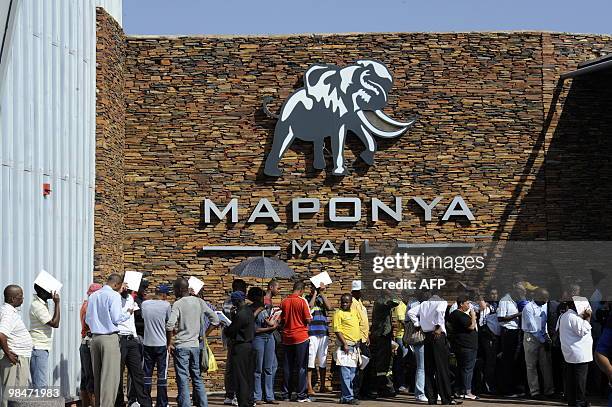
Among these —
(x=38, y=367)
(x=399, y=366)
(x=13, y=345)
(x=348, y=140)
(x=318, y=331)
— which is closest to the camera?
(x=13, y=345)

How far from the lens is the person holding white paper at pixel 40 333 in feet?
47.4

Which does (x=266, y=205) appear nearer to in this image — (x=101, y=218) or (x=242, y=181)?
(x=242, y=181)

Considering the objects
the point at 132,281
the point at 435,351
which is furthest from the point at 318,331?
the point at 132,281

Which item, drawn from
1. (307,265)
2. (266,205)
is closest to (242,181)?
(266,205)

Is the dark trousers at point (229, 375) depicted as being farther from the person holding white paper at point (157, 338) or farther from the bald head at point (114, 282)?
the bald head at point (114, 282)

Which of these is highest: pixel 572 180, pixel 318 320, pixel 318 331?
pixel 572 180

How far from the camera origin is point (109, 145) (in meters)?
20.5

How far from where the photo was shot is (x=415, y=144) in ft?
72.1

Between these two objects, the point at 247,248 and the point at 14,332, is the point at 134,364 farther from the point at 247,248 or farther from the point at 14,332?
the point at 247,248

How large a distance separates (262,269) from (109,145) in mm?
3640

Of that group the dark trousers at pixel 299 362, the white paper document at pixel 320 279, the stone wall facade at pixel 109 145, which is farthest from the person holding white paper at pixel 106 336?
the white paper document at pixel 320 279

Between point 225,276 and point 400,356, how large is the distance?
3.80 m

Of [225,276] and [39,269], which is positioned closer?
[39,269]

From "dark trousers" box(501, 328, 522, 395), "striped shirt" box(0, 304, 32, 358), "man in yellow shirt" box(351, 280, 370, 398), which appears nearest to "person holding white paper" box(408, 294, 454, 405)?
"man in yellow shirt" box(351, 280, 370, 398)
